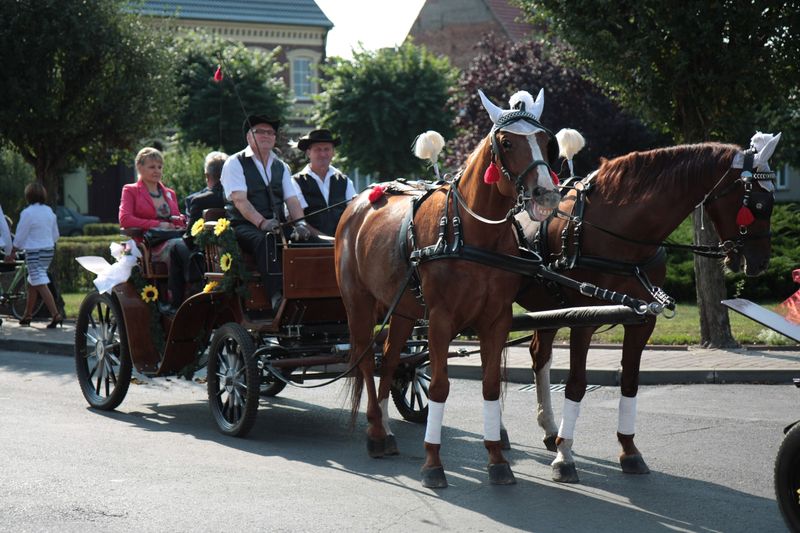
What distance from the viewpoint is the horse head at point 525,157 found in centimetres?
582

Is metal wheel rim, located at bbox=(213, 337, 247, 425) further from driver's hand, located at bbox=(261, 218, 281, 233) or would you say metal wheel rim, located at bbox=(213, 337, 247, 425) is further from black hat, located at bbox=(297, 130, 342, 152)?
black hat, located at bbox=(297, 130, 342, 152)

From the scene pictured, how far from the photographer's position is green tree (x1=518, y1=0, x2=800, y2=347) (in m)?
11.0

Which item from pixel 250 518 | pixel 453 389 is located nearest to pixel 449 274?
pixel 250 518

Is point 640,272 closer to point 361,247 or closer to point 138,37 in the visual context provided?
point 361,247

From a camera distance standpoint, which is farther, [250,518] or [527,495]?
[527,495]

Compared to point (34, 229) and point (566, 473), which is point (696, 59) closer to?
point (566, 473)

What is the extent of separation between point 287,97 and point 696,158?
108 feet

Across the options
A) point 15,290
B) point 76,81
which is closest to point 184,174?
point 76,81

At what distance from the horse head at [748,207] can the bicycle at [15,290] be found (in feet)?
40.0

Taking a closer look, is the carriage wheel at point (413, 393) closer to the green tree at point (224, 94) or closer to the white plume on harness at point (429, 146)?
the white plume on harness at point (429, 146)

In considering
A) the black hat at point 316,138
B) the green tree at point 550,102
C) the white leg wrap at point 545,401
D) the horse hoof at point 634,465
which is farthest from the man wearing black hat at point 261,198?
the green tree at point 550,102

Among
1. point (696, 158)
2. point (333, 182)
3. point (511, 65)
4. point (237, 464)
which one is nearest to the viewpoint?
point (696, 158)

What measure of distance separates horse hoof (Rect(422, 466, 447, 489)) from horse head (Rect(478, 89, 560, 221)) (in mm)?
1679

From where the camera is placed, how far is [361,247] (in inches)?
294
